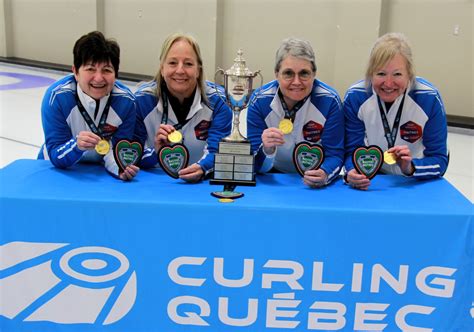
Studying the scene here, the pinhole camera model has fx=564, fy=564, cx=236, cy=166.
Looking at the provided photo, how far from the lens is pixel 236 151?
2.15 m

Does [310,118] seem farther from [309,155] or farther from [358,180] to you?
[358,180]

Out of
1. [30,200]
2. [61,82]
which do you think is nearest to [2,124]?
[61,82]

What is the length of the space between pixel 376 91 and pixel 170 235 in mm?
1121

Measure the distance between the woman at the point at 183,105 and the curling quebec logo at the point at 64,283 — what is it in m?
0.64

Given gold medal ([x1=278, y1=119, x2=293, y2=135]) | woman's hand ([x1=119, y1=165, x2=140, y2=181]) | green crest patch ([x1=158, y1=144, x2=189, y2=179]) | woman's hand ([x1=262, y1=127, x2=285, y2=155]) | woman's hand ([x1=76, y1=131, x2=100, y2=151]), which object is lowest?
woman's hand ([x1=119, y1=165, x2=140, y2=181])

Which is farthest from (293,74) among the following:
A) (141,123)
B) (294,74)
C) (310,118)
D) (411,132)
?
(141,123)

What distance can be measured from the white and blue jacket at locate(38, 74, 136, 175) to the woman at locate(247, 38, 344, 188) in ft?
1.84

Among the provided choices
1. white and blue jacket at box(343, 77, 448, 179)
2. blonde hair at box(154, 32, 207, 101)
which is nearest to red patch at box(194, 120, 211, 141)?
blonde hair at box(154, 32, 207, 101)

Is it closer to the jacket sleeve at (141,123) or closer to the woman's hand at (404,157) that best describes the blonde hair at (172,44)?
the jacket sleeve at (141,123)

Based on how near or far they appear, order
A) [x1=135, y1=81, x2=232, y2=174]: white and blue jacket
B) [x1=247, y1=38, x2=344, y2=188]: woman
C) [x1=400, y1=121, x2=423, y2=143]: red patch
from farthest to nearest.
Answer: [x1=135, y1=81, x2=232, y2=174]: white and blue jacket, [x1=400, y1=121, x2=423, y2=143]: red patch, [x1=247, y1=38, x2=344, y2=188]: woman

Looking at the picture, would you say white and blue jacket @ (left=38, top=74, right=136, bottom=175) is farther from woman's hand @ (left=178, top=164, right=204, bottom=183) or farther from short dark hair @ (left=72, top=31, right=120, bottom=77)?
woman's hand @ (left=178, top=164, right=204, bottom=183)

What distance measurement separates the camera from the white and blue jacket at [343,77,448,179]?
2.42 meters

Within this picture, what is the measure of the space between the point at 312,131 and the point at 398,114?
38 centimetres

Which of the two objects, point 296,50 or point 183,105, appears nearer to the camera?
point 296,50
